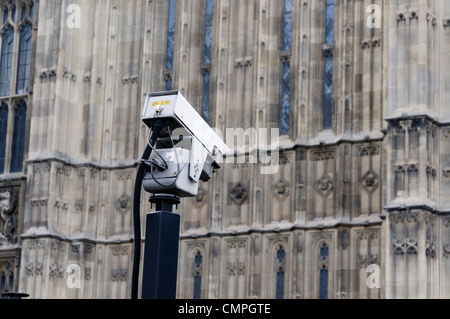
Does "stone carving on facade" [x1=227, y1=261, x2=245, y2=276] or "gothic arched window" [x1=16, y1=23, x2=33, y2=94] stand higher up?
"gothic arched window" [x1=16, y1=23, x2=33, y2=94]

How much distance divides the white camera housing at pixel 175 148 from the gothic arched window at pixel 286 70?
14.2 m

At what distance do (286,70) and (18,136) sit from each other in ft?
23.9

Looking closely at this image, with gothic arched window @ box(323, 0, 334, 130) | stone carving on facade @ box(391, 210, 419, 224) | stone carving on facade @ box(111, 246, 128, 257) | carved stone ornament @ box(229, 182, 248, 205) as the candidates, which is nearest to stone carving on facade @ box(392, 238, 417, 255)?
stone carving on facade @ box(391, 210, 419, 224)

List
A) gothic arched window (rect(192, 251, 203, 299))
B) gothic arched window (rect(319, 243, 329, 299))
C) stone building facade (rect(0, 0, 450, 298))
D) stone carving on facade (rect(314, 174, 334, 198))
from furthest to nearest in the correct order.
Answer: gothic arched window (rect(192, 251, 203, 299)) → stone carving on facade (rect(314, 174, 334, 198)) → gothic arched window (rect(319, 243, 329, 299)) → stone building facade (rect(0, 0, 450, 298))

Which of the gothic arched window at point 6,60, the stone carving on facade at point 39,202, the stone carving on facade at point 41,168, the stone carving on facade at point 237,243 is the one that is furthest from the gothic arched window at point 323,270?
the gothic arched window at point 6,60

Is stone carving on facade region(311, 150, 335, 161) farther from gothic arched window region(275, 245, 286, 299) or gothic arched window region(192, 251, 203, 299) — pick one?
gothic arched window region(192, 251, 203, 299)

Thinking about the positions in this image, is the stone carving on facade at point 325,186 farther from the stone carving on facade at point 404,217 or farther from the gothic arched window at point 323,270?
the stone carving on facade at point 404,217

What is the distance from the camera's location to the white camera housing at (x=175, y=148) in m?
4.86

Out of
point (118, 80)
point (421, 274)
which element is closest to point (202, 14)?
point (118, 80)

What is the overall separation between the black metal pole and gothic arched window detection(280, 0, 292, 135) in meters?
14.6

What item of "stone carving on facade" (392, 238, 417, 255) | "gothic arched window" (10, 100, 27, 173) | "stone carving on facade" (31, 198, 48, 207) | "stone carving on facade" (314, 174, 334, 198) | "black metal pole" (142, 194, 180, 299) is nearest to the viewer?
Answer: "black metal pole" (142, 194, 180, 299)

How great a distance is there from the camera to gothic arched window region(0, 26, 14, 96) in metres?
23.0

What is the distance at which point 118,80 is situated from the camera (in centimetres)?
2172
